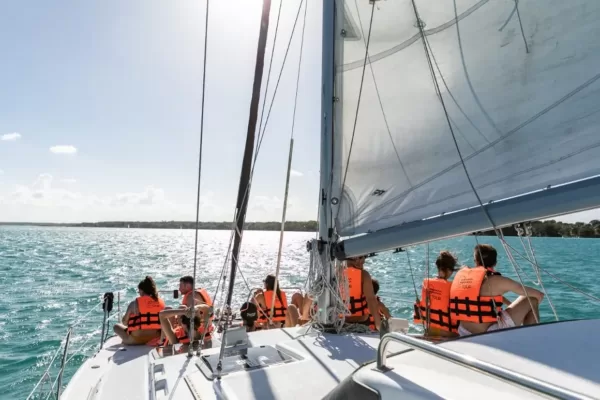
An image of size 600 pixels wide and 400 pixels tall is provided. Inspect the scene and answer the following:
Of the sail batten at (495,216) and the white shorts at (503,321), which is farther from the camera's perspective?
the white shorts at (503,321)

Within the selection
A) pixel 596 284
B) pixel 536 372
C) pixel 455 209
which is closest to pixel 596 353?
pixel 536 372

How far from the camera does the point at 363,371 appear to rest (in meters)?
1.41

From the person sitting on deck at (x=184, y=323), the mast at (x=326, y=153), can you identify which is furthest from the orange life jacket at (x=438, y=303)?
the person sitting on deck at (x=184, y=323)

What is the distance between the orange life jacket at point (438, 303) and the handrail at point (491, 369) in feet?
10.5

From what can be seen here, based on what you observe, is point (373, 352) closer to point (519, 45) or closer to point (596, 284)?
point (519, 45)

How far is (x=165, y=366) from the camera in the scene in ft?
10.3

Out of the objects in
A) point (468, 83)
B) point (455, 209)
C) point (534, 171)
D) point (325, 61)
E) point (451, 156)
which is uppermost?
point (325, 61)

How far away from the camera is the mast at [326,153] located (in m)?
3.47

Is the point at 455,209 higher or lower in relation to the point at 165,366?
higher

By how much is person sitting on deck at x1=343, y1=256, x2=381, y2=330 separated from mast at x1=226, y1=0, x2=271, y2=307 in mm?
1510

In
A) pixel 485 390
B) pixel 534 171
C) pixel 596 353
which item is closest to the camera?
pixel 485 390

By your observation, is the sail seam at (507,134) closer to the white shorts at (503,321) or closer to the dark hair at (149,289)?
the white shorts at (503,321)

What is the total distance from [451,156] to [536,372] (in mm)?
1801

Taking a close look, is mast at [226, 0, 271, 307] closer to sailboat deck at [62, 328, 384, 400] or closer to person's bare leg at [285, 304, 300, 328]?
sailboat deck at [62, 328, 384, 400]
